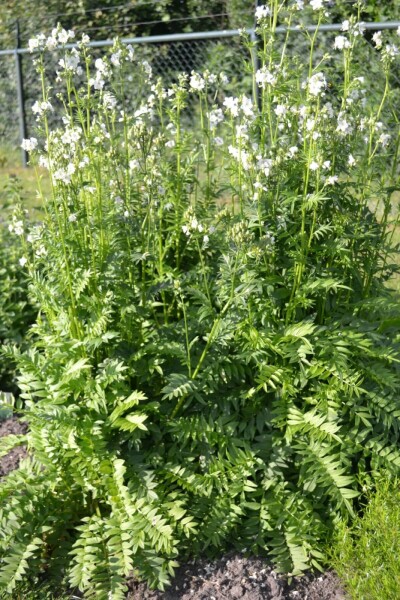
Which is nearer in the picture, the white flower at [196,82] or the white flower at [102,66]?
the white flower at [102,66]

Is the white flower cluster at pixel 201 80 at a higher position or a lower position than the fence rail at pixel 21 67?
higher

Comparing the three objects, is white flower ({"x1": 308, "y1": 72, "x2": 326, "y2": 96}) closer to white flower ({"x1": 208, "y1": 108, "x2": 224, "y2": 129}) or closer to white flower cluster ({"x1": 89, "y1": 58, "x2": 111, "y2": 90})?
white flower ({"x1": 208, "y1": 108, "x2": 224, "y2": 129})

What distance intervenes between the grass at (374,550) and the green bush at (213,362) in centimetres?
11

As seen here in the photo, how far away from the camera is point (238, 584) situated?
3.22 metres

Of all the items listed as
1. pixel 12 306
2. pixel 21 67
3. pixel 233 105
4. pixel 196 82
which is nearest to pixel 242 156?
pixel 233 105

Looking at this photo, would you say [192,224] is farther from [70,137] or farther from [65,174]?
[70,137]

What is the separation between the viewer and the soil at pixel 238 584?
3182 millimetres

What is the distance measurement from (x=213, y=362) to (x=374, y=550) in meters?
1.00

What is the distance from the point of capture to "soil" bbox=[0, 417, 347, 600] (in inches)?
125

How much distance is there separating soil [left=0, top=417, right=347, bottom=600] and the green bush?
0.07 metres

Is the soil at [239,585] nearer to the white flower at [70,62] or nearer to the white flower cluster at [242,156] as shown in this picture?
the white flower cluster at [242,156]

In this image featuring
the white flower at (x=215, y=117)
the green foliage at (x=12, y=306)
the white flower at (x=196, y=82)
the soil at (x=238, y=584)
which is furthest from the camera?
the green foliage at (x=12, y=306)

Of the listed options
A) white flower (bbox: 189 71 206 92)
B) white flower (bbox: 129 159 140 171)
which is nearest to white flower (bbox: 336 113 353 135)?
white flower (bbox: 189 71 206 92)

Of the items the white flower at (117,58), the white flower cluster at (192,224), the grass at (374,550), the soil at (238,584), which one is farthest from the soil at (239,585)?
the white flower at (117,58)
